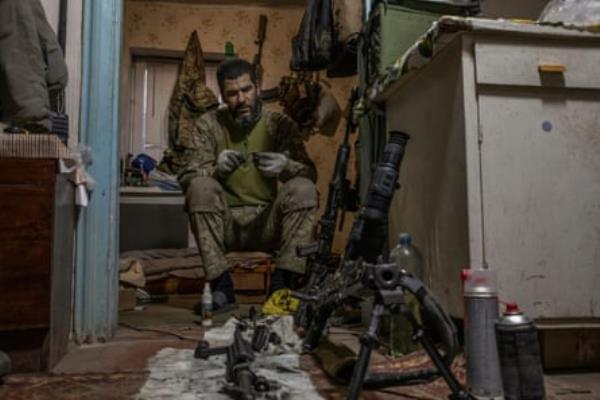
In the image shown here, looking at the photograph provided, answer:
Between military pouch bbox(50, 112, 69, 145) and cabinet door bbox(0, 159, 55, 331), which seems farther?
military pouch bbox(50, 112, 69, 145)

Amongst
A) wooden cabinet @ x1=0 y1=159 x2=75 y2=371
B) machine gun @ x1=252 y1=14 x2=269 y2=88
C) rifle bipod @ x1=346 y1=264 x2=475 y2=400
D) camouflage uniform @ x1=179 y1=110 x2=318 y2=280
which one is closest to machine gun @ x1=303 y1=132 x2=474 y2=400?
rifle bipod @ x1=346 y1=264 x2=475 y2=400

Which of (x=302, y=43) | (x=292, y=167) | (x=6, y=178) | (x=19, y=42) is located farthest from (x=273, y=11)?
(x=6, y=178)

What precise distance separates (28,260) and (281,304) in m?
0.95

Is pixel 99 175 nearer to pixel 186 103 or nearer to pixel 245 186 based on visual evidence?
pixel 245 186

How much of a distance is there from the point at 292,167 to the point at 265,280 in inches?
30.3

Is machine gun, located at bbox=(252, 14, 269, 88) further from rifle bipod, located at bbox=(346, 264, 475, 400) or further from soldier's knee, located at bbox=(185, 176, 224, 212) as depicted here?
rifle bipod, located at bbox=(346, 264, 475, 400)

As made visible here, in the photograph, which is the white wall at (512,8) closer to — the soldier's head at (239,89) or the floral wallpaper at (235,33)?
the soldier's head at (239,89)

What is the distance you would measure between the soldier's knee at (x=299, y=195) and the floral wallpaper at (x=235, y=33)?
1573 millimetres

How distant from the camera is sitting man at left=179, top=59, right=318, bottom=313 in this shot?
7.09 feet

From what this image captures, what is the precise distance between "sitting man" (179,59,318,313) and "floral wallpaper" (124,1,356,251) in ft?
4.44

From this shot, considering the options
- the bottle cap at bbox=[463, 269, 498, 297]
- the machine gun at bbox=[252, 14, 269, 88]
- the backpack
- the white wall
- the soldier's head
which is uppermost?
the machine gun at bbox=[252, 14, 269, 88]

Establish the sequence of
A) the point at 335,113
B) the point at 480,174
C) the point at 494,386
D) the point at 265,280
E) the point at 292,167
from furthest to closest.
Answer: the point at 335,113 → the point at 265,280 → the point at 292,167 → the point at 480,174 → the point at 494,386

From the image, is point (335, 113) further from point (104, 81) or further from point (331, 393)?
point (331, 393)

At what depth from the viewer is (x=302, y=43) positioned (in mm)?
2439
